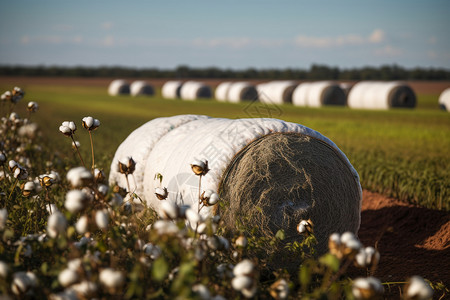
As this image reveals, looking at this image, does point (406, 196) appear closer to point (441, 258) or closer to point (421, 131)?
point (441, 258)

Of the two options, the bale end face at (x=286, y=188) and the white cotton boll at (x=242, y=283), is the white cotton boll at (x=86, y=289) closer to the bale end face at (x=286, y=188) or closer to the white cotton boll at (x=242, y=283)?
the white cotton boll at (x=242, y=283)

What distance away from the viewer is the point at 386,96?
2620 centimetres

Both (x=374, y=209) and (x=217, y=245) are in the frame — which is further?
(x=374, y=209)

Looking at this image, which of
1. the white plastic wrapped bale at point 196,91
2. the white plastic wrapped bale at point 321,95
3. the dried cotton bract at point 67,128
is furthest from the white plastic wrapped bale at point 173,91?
the dried cotton bract at point 67,128

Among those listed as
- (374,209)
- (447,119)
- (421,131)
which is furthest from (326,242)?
(447,119)

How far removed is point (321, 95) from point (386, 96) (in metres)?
4.39

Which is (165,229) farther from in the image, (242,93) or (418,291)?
(242,93)

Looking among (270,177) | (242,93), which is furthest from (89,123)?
(242,93)

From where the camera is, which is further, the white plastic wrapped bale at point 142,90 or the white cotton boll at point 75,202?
the white plastic wrapped bale at point 142,90

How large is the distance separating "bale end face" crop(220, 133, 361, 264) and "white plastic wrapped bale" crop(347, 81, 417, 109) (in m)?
23.8

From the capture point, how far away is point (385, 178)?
7.66 meters

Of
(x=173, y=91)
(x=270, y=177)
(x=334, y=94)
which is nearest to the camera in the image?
(x=270, y=177)

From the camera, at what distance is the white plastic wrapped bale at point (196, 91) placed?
40594 mm

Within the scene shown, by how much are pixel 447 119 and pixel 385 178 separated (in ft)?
46.6
